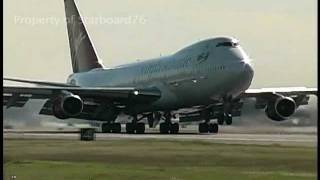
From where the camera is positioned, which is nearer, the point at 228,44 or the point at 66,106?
the point at 66,106

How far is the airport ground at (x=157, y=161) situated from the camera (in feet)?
41.3

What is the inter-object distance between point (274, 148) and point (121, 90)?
59.2 ft

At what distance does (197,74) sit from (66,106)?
6.66 m

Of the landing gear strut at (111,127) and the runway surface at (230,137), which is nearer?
the runway surface at (230,137)

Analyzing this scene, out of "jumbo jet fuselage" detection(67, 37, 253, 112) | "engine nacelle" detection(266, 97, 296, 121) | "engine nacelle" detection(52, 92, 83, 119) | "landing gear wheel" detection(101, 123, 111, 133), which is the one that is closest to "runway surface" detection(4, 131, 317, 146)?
"engine nacelle" detection(52, 92, 83, 119)

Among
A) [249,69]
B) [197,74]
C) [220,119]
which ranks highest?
[249,69]

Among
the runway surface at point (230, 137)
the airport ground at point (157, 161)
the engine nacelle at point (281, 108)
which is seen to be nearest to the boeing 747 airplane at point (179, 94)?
the engine nacelle at point (281, 108)

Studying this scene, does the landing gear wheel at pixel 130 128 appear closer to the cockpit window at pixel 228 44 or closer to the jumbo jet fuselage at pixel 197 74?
the jumbo jet fuselage at pixel 197 74

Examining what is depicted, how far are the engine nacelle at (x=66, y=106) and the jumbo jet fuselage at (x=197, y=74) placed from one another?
5864 millimetres

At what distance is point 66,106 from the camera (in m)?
30.4

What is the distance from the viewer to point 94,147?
18.6 m

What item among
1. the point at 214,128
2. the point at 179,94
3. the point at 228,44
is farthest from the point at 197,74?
the point at 214,128

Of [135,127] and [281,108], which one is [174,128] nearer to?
[135,127]

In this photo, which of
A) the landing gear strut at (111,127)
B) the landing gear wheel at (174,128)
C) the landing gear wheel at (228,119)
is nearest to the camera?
the landing gear wheel at (228,119)
